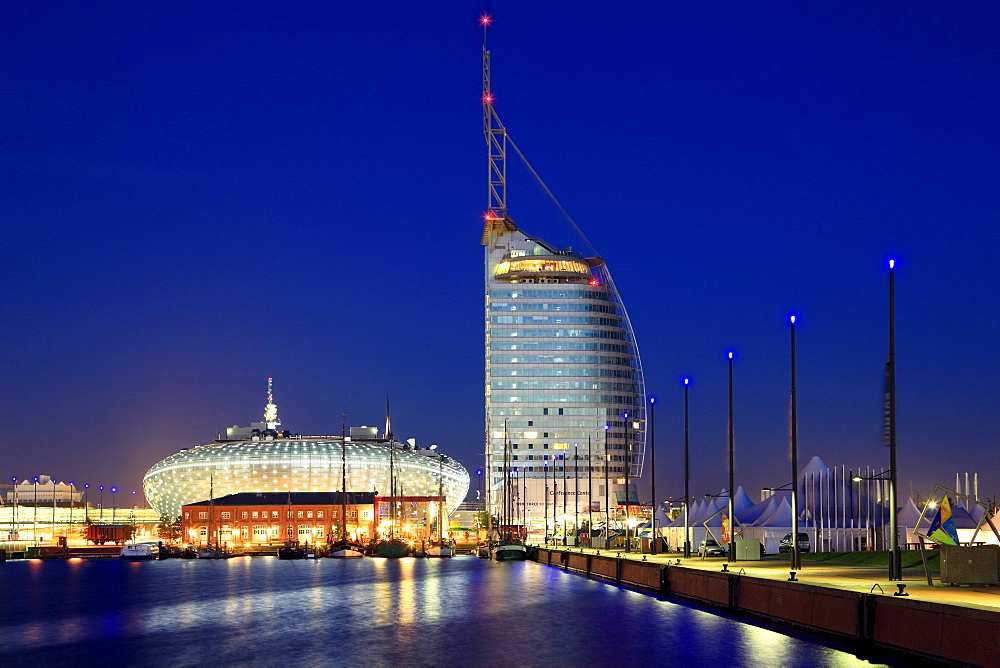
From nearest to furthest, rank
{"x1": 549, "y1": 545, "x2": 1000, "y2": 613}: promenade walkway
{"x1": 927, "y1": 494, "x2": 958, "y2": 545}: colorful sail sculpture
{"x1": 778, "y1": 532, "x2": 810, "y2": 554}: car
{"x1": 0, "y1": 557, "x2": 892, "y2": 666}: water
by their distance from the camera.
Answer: {"x1": 549, "y1": 545, "x2": 1000, "y2": 613}: promenade walkway
{"x1": 927, "y1": 494, "x2": 958, "y2": 545}: colorful sail sculpture
{"x1": 0, "y1": 557, "x2": 892, "y2": 666}: water
{"x1": 778, "y1": 532, "x2": 810, "y2": 554}: car

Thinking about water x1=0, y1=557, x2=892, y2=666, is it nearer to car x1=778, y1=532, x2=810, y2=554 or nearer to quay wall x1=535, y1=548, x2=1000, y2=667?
quay wall x1=535, y1=548, x2=1000, y2=667

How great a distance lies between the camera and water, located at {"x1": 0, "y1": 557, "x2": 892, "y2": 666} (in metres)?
38.8

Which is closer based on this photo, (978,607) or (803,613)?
(978,607)

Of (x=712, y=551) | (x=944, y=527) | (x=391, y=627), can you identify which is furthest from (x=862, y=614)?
(x=712, y=551)

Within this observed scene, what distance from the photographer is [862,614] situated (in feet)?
100

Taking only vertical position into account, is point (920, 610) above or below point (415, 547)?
above

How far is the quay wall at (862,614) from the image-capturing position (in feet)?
81.9

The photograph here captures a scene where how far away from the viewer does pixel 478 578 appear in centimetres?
8788

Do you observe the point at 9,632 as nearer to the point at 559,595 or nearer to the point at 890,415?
the point at 559,595

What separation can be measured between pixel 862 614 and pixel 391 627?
24.7 metres

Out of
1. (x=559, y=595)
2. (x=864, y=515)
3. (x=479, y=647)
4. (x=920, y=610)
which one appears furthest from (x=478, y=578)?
(x=920, y=610)

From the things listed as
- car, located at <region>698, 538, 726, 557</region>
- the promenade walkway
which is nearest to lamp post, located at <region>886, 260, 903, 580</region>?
the promenade walkway

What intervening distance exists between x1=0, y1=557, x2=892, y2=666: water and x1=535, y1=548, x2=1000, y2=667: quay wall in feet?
2.39

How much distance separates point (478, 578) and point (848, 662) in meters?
58.4
